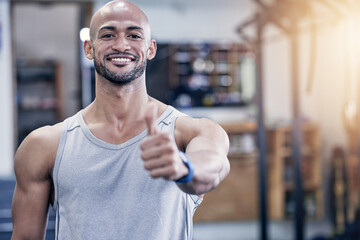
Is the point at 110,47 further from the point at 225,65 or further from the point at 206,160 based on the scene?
the point at 225,65

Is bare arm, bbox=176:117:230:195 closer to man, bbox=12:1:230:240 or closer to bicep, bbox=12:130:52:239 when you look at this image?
man, bbox=12:1:230:240

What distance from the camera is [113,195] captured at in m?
1.25

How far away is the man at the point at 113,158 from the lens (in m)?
1.25

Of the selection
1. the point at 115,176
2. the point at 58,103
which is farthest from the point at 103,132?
the point at 58,103

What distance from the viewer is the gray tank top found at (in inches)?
49.1

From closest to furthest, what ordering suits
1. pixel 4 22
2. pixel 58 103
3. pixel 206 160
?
pixel 206 160 < pixel 4 22 < pixel 58 103

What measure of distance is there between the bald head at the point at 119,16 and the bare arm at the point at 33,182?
365 millimetres

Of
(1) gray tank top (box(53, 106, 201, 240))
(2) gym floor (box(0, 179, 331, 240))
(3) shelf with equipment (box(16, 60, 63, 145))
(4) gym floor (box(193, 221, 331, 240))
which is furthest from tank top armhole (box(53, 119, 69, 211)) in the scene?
(3) shelf with equipment (box(16, 60, 63, 145))

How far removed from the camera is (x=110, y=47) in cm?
128

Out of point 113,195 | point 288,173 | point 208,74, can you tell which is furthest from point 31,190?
point 208,74

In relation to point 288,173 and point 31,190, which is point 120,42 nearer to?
point 31,190

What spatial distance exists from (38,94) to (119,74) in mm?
8230

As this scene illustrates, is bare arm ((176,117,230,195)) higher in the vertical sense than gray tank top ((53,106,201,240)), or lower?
higher

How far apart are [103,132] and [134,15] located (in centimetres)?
37
